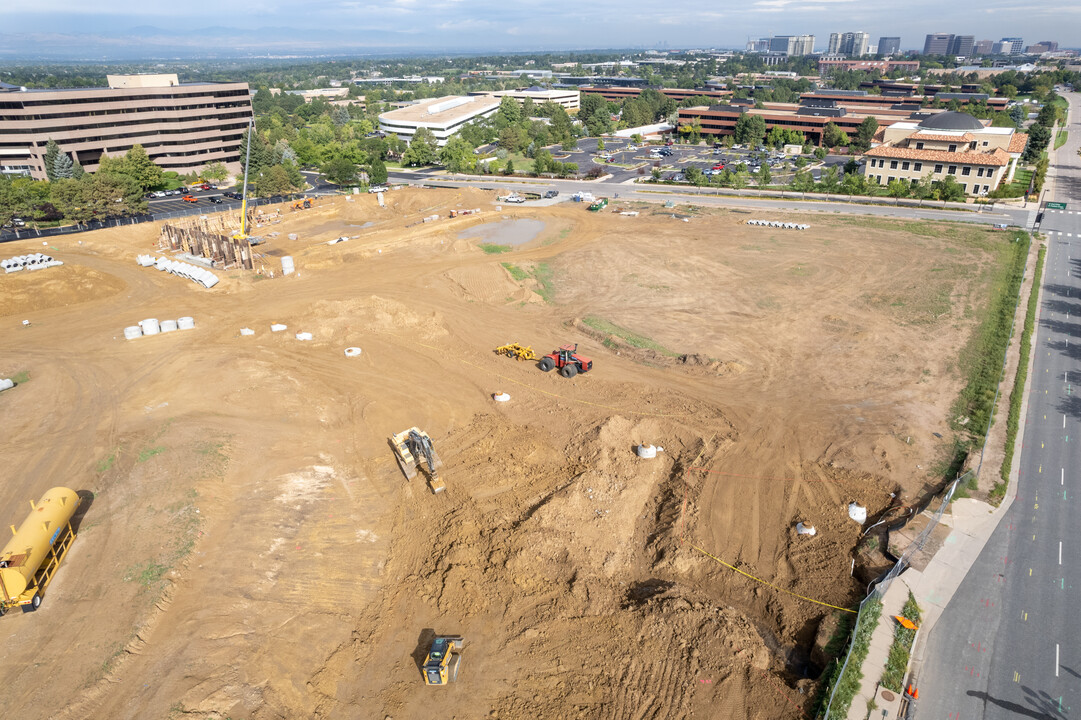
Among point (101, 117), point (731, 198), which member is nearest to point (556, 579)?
point (731, 198)

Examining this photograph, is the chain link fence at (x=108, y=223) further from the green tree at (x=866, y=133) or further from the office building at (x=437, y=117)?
the green tree at (x=866, y=133)

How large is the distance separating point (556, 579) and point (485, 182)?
92731 millimetres

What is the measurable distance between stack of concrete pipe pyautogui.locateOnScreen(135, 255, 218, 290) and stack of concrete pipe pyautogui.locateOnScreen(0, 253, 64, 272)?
7.14m

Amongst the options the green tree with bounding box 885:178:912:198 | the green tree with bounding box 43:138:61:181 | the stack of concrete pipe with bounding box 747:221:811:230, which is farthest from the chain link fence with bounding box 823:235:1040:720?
the green tree with bounding box 43:138:61:181

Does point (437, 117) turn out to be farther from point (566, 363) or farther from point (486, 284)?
→ point (566, 363)

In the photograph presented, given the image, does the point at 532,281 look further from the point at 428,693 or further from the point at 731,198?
the point at 731,198

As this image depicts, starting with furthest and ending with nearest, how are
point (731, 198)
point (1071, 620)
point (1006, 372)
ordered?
point (731, 198)
point (1006, 372)
point (1071, 620)

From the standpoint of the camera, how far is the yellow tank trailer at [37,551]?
20.2 m

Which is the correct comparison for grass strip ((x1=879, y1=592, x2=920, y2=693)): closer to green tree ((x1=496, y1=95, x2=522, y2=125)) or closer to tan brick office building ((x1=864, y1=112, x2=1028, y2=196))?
tan brick office building ((x1=864, y1=112, x2=1028, y2=196))

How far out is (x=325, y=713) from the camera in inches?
722

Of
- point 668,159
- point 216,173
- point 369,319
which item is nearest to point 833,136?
point 668,159

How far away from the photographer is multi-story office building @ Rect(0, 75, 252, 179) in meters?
96.4

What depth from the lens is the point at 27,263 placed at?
55375mm

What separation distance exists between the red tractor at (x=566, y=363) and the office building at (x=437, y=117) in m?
113
